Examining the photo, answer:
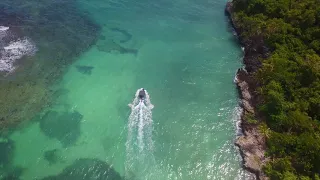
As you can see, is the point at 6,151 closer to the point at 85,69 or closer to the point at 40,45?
the point at 85,69

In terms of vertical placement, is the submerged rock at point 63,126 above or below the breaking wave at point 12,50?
below

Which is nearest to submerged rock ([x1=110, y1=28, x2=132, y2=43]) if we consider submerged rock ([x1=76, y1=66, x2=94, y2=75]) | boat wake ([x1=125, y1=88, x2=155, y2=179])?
submerged rock ([x1=76, y1=66, x2=94, y2=75])

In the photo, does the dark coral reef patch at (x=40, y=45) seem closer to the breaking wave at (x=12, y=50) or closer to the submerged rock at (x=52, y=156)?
the breaking wave at (x=12, y=50)

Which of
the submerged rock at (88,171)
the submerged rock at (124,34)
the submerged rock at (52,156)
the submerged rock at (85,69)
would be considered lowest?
the submerged rock at (52,156)

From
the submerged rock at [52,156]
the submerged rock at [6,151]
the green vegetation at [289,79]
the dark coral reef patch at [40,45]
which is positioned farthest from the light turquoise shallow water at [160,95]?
the green vegetation at [289,79]

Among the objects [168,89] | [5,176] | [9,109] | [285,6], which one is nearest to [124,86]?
[168,89]

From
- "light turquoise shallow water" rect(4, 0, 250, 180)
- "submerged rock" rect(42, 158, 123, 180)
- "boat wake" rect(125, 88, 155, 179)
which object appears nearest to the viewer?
"submerged rock" rect(42, 158, 123, 180)

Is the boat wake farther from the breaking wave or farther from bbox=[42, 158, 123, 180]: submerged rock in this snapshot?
the breaking wave
